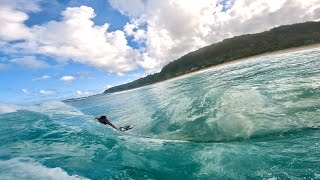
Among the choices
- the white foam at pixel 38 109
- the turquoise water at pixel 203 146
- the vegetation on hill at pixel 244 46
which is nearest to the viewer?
the turquoise water at pixel 203 146

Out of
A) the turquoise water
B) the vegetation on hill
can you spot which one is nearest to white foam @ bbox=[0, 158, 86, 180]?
the turquoise water

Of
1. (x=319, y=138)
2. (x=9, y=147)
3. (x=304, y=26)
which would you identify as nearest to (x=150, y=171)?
(x=319, y=138)

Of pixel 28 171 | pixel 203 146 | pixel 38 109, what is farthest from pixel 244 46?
pixel 28 171

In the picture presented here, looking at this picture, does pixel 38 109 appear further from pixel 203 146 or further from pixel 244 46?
pixel 244 46

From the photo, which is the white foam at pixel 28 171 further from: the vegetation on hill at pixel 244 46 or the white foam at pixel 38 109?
the vegetation on hill at pixel 244 46

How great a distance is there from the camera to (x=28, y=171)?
991cm

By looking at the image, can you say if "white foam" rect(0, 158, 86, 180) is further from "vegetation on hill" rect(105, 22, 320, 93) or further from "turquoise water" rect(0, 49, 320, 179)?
"vegetation on hill" rect(105, 22, 320, 93)

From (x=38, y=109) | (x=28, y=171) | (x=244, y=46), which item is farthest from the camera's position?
(x=244, y=46)

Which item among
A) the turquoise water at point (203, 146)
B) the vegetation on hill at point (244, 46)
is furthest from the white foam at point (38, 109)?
the vegetation on hill at point (244, 46)

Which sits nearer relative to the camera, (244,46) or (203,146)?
(203,146)

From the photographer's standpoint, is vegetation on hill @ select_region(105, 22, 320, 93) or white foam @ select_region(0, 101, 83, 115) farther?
vegetation on hill @ select_region(105, 22, 320, 93)

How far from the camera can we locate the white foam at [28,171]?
916 centimetres

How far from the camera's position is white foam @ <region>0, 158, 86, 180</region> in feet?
30.0

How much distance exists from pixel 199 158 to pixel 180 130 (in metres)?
5.46
